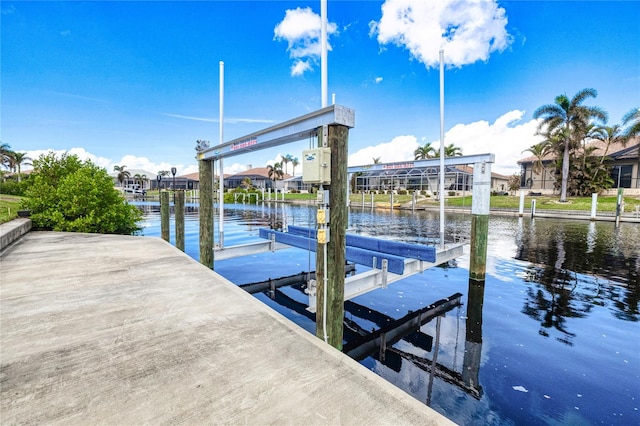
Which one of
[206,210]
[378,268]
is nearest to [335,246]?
[378,268]

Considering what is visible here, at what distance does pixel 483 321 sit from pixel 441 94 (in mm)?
5460

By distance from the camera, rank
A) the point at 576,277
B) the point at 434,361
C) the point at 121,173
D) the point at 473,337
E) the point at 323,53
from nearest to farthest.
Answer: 1. the point at 323,53
2. the point at 434,361
3. the point at 473,337
4. the point at 576,277
5. the point at 121,173

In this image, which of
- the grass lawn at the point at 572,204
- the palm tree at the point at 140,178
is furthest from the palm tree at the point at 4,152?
the grass lawn at the point at 572,204

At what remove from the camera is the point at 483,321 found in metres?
5.69

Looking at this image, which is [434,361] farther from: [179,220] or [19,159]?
[19,159]

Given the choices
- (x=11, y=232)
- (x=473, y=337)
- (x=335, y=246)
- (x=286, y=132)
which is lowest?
(x=473, y=337)

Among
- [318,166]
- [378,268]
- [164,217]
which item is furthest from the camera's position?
[164,217]

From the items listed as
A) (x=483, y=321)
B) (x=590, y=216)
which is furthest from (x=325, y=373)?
(x=590, y=216)

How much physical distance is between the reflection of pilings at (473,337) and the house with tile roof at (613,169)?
120 feet

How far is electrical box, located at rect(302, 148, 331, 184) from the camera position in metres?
3.34

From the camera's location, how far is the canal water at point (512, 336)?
11.3 ft

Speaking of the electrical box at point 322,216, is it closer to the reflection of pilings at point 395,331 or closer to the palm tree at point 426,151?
the reflection of pilings at point 395,331

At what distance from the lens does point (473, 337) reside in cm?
505

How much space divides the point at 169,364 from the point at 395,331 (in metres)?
3.61
